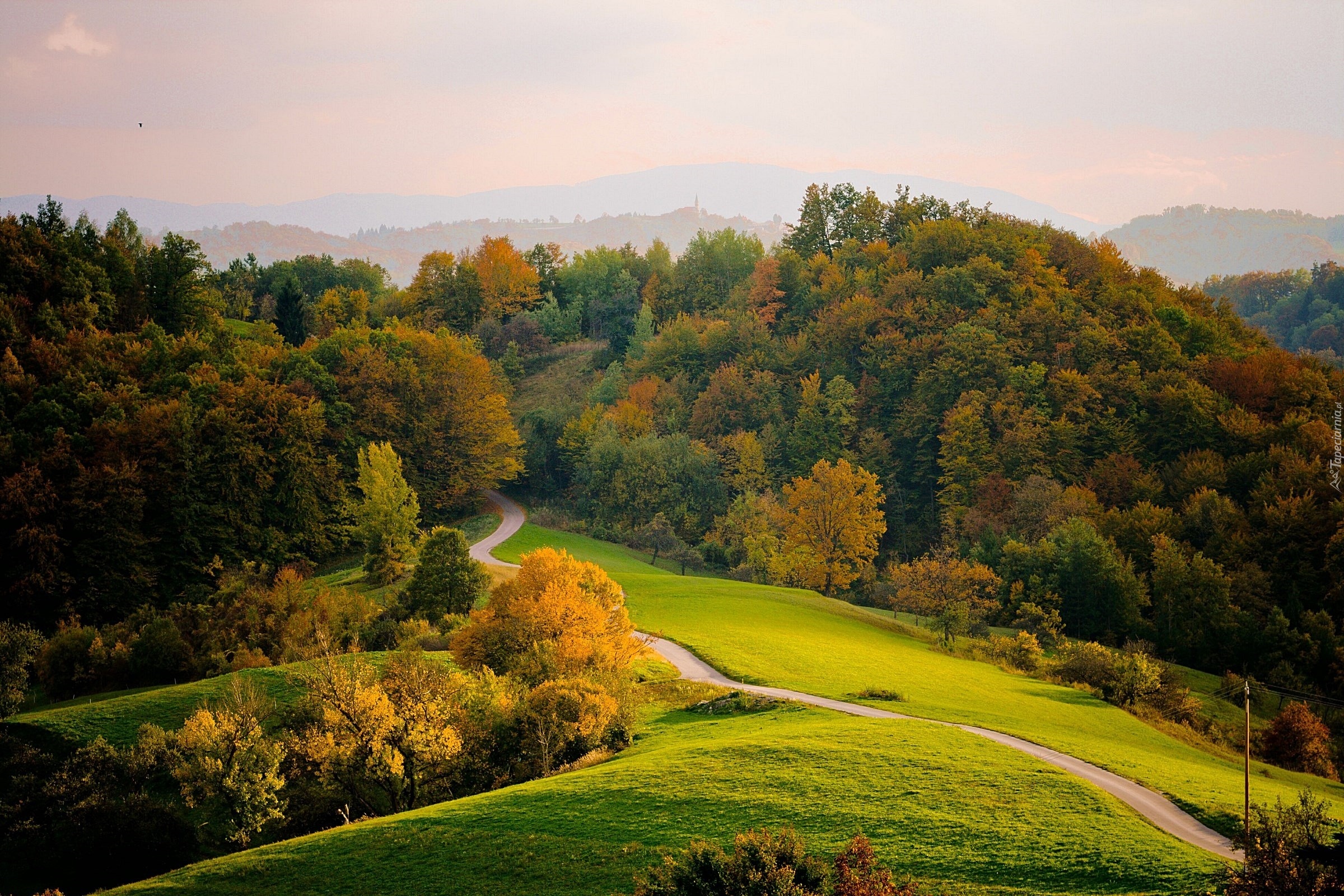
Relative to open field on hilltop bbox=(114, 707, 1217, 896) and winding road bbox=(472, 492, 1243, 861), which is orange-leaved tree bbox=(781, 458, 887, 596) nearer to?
winding road bbox=(472, 492, 1243, 861)

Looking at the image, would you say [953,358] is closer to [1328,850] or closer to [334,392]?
[334,392]

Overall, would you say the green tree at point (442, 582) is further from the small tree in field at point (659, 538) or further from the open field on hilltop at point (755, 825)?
the small tree in field at point (659, 538)

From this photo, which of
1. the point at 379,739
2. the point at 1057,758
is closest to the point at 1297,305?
the point at 1057,758

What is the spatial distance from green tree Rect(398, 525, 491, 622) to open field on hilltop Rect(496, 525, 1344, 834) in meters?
8.46

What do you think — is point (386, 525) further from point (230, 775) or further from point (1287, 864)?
point (1287, 864)

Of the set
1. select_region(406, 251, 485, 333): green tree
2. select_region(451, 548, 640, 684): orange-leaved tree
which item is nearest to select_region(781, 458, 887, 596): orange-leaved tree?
select_region(451, 548, 640, 684): orange-leaved tree

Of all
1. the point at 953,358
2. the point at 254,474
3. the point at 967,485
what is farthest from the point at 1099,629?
the point at 254,474

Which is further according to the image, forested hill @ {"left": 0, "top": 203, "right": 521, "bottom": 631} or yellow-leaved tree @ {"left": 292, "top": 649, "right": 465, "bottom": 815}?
forested hill @ {"left": 0, "top": 203, "right": 521, "bottom": 631}

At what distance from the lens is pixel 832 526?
67.4m

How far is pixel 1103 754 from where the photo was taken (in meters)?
24.6

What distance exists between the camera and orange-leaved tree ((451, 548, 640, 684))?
2997cm

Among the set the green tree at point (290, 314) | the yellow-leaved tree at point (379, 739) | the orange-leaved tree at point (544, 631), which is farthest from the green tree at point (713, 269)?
the yellow-leaved tree at point (379, 739)

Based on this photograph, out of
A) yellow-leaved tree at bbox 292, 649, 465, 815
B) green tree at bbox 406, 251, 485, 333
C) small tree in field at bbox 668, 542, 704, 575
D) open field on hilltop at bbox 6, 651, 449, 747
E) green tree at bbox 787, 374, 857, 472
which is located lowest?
small tree in field at bbox 668, 542, 704, 575

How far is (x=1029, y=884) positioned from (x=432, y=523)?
209 feet
